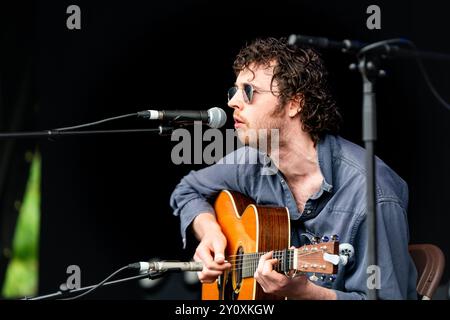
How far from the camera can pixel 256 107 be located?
3.88 meters

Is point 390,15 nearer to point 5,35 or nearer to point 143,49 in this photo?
point 143,49

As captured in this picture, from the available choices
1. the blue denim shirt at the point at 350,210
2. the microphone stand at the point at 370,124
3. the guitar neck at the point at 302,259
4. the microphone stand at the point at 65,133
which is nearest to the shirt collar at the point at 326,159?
the blue denim shirt at the point at 350,210

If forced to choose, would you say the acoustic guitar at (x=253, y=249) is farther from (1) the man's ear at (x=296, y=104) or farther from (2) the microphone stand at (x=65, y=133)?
(2) the microphone stand at (x=65, y=133)

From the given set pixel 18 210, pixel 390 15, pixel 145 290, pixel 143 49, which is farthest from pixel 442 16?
pixel 18 210

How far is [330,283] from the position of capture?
361cm

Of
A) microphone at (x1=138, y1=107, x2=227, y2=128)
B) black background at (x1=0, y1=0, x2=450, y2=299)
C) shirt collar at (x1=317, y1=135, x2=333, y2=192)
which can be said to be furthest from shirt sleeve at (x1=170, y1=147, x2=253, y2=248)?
black background at (x1=0, y1=0, x2=450, y2=299)

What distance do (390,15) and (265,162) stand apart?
137 cm

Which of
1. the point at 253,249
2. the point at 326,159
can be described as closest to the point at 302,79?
the point at 326,159

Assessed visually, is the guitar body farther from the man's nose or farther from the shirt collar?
the man's nose

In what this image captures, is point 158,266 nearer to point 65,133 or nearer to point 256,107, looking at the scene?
point 65,133

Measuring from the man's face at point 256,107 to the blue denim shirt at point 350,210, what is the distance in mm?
246

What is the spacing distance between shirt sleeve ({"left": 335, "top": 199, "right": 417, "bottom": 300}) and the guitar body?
32 cm

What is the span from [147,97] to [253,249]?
1904 millimetres

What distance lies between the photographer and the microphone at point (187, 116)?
3.43m
